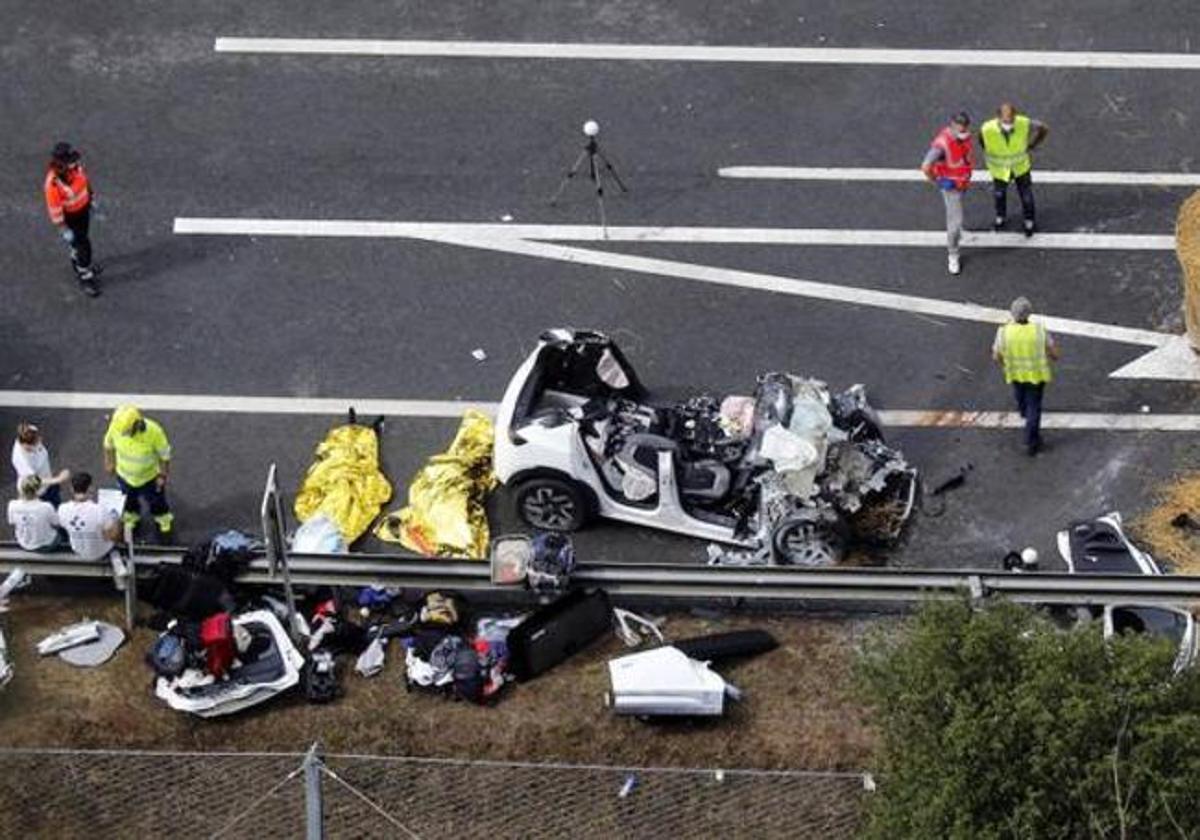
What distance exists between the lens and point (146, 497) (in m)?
23.0

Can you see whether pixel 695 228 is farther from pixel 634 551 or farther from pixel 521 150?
pixel 634 551

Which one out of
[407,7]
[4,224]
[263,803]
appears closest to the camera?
[263,803]

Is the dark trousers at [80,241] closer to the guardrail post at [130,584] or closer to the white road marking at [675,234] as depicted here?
the white road marking at [675,234]

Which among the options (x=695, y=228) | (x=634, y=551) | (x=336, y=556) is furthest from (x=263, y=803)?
(x=695, y=228)

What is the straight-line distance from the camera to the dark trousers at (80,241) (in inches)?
991

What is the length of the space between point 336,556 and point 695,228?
603 centimetres

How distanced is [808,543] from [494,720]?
340 cm

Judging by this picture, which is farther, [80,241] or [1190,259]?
[80,241]

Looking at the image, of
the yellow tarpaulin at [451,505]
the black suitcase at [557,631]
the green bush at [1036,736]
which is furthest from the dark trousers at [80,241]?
the green bush at [1036,736]

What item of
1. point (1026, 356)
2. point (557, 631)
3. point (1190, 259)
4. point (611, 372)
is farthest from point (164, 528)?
point (1190, 259)

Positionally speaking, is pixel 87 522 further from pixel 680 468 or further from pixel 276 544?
pixel 680 468

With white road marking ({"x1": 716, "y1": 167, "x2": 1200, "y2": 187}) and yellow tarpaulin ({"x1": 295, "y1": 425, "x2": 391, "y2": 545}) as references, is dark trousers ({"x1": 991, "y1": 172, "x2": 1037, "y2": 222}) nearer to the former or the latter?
white road marking ({"x1": 716, "y1": 167, "x2": 1200, "y2": 187})

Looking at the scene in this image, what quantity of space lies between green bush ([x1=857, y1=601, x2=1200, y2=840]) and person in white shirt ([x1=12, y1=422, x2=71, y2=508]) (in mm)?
8437

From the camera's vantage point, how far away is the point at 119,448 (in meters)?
22.6
